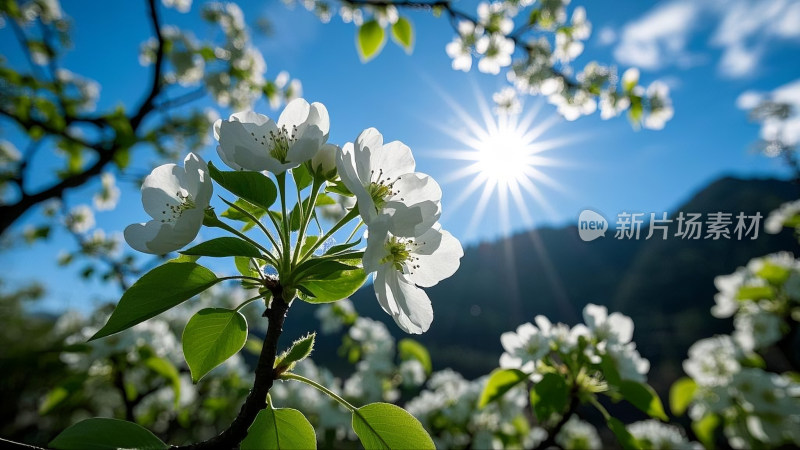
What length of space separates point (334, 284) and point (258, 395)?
0.59 feet

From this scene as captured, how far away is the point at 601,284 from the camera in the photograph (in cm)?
2116

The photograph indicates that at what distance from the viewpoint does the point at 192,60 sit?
14.1 ft

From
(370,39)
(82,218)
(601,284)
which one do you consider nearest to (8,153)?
(82,218)

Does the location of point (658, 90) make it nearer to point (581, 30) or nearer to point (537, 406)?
point (581, 30)

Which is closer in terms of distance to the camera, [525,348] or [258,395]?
[258,395]

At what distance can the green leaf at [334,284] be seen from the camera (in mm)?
617

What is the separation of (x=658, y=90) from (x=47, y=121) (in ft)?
15.4

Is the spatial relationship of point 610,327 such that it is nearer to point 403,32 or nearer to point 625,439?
point 625,439

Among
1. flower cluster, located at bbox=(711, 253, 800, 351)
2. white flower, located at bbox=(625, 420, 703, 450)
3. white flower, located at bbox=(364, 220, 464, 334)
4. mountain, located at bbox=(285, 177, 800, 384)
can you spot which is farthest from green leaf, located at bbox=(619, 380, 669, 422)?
mountain, located at bbox=(285, 177, 800, 384)

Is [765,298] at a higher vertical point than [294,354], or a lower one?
higher

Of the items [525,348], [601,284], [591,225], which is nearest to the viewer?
[525,348]

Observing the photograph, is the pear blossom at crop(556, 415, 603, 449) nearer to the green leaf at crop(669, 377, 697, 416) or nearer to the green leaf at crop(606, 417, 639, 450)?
the green leaf at crop(669, 377, 697, 416)

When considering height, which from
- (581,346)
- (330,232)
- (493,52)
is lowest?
(330,232)

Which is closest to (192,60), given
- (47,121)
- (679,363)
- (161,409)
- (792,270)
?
(47,121)
